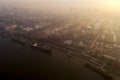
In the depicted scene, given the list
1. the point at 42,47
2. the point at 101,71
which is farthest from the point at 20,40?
the point at 101,71

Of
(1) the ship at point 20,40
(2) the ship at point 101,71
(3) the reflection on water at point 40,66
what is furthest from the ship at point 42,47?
(2) the ship at point 101,71

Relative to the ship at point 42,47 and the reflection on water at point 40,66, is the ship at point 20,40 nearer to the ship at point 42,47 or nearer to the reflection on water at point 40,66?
the ship at point 42,47

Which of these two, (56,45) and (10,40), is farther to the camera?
(10,40)

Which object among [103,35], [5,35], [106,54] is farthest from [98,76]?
[5,35]

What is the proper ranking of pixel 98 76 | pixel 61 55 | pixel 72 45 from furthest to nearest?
pixel 72 45 → pixel 61 55 → pixel 98 76

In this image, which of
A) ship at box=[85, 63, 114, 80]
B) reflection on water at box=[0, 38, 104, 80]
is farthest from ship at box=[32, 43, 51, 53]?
ship at box=[85, 63, 114, 80]

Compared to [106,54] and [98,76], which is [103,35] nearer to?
[106,54]
